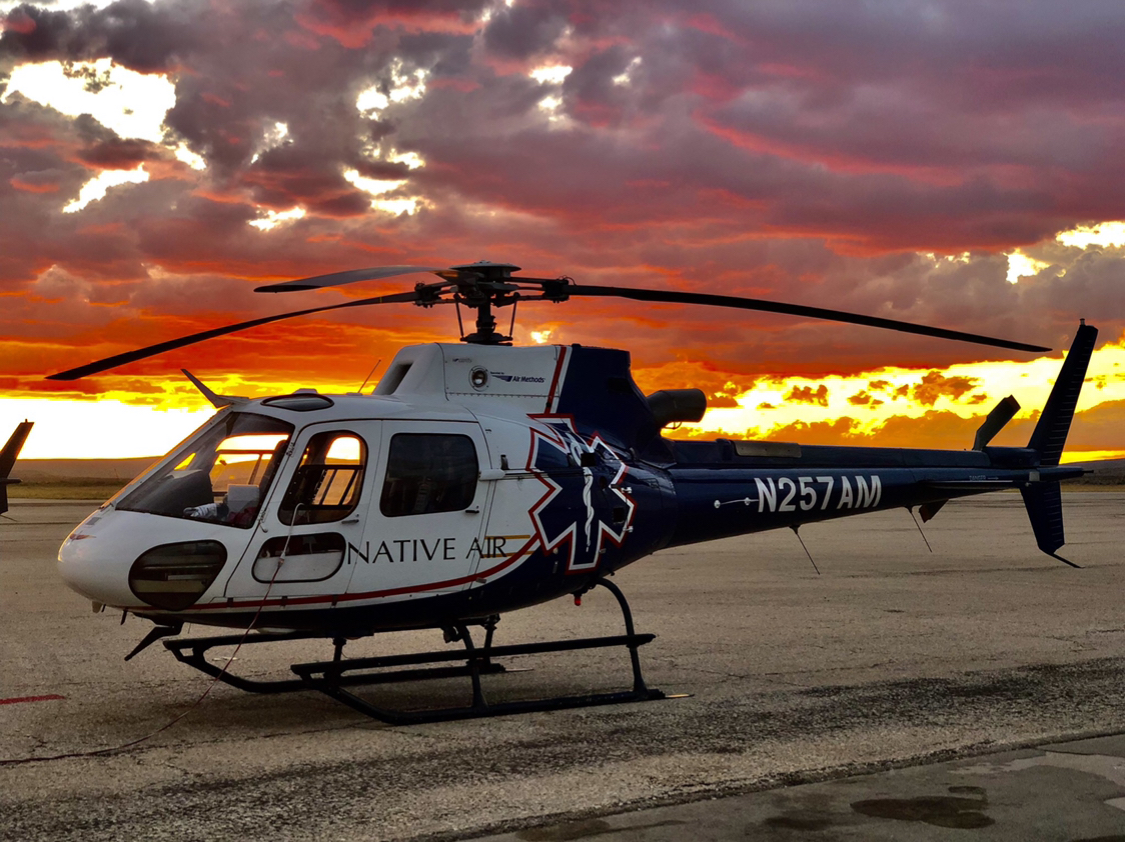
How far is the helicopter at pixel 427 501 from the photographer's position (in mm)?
8070

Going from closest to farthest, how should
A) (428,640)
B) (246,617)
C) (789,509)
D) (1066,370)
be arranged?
(246,617), (789,509), (428,640), (1066,370)

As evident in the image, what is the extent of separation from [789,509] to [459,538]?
406cm

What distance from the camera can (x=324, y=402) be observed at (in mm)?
8641

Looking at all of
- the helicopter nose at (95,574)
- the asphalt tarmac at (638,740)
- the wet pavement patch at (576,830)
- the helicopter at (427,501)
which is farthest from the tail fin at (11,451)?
the wet pavement patch at (576,830)

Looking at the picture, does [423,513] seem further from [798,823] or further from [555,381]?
[798,823]

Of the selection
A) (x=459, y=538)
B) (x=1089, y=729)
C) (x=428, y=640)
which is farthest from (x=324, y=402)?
(x=1089, y=729)

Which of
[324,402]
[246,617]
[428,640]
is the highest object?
[324,402]

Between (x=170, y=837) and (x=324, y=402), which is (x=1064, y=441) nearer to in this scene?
(x=324, y=402)

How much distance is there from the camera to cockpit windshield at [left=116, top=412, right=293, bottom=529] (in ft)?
26.7

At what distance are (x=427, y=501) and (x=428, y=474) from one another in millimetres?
215

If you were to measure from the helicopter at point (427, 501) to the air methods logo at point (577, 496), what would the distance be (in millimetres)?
19

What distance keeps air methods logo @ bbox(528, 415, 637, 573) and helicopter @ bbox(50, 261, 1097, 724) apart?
19 mm

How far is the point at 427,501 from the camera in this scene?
28.6 ft

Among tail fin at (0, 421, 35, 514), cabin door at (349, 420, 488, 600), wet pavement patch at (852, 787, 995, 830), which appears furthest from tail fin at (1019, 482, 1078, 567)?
tail fin at (0, 421, 35, 514)
